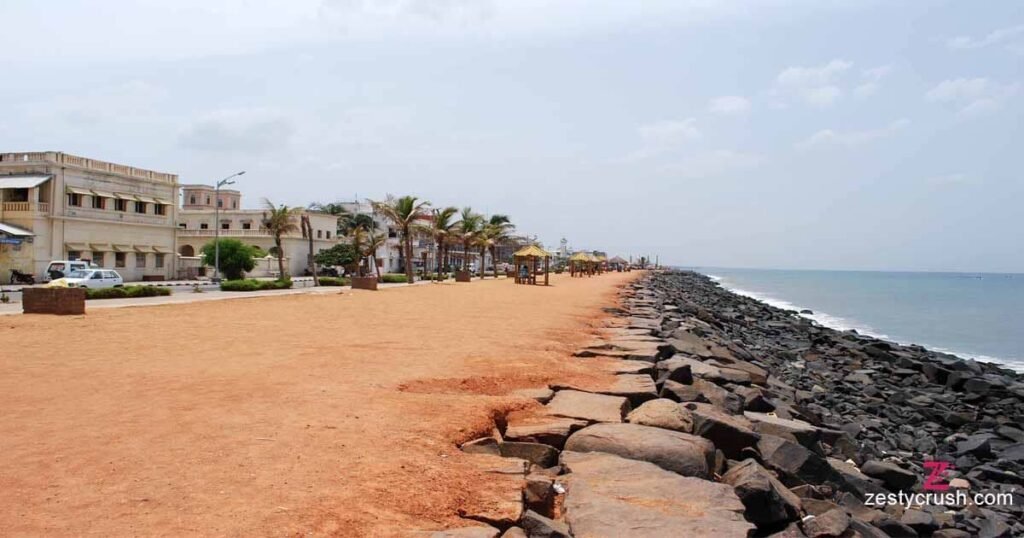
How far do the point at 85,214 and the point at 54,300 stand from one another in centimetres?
2734

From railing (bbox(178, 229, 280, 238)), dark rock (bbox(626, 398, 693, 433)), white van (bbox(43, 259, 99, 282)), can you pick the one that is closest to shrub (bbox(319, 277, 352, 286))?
white van (bbox(43, 259, 99, 282))

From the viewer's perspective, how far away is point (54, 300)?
15.5 meters

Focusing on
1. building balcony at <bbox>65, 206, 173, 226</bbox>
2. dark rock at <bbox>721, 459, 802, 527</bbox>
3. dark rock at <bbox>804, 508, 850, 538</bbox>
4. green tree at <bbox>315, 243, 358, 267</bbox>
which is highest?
building balcony at <bbox>65, 206, 173, 226</bbox>

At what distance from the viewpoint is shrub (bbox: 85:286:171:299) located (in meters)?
23.1

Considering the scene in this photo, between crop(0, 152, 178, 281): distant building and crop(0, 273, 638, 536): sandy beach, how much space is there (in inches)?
1169

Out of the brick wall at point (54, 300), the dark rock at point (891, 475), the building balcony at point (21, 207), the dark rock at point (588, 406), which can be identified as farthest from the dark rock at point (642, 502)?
the building balcony at point (21, 207)

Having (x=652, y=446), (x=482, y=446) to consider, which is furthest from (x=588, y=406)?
(x=482, y=446)

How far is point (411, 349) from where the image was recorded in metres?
10.4

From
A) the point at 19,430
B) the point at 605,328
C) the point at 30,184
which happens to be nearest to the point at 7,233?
the point at 30,184

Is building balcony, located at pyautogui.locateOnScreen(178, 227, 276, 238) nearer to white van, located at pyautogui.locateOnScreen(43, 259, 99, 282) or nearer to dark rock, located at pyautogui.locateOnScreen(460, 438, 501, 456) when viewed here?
white van, located at pyautogui.locateOnScreen(43, 259, 99, 282)

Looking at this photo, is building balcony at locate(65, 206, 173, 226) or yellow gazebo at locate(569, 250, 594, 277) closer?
building balcony at locate(65, 206, 173, 226)

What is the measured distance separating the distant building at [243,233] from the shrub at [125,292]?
26.0m

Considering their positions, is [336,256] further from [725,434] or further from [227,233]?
[725,434]

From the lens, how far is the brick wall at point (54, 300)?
15.5m
